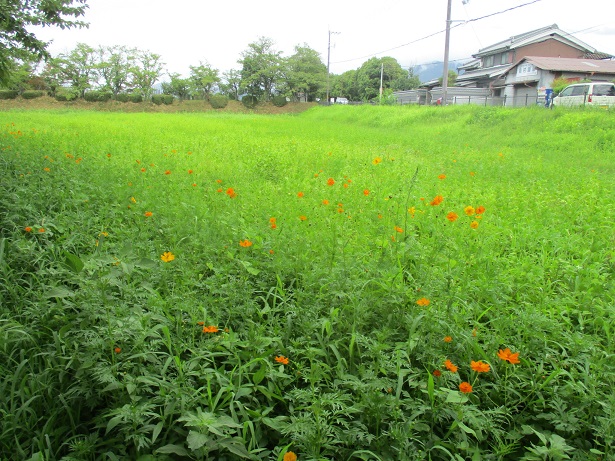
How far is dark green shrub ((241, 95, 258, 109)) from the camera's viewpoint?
3922 centimetres

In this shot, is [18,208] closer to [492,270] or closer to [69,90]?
[492,270]

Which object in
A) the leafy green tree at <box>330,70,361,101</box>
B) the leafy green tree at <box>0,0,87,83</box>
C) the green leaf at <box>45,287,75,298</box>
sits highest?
the leafy green tree at <box>330,70,361,101</box>

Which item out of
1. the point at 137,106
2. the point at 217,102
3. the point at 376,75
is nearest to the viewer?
the point at 137,106

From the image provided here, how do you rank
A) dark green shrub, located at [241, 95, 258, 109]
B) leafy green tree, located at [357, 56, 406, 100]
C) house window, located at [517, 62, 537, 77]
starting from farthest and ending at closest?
leafy green tree, located at [357, 56, 406, 100] → dark green shrub, located at [241, 95, 258, 109] → house window, located at [517, 62, 537, 77]

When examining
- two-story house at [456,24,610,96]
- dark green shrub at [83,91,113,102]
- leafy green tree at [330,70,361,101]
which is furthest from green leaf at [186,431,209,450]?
leafy green tree at [330,70,361,101]

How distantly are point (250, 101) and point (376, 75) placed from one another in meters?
21.4

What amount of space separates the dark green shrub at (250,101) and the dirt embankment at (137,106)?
409 mm

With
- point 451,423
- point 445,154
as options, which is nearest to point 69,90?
point 445,154

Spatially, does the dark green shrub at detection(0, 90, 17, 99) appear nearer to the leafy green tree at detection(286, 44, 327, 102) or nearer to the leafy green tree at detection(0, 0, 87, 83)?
the leafy green tree at detection(286, 44, 327, 102)

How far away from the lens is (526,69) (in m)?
29.1

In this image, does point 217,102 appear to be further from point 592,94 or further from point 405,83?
point 592,94

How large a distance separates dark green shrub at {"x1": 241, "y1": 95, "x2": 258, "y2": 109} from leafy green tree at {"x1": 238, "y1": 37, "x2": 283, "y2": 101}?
990 mm

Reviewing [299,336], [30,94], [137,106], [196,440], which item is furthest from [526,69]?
[30,94]

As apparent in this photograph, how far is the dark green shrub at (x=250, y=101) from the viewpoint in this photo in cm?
3922
